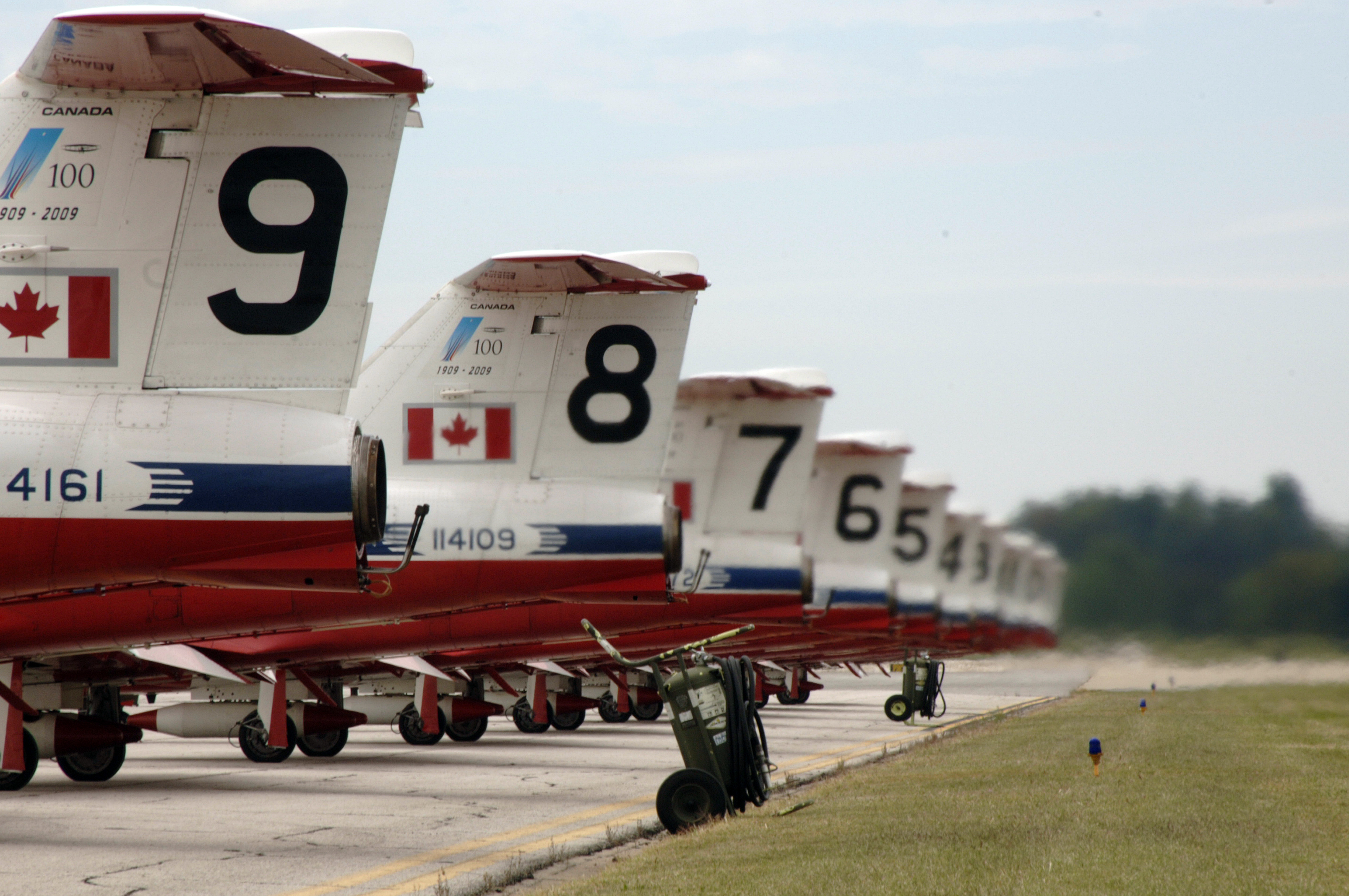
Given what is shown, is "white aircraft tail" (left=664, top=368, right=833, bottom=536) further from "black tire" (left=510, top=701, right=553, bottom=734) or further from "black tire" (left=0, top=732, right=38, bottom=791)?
"black tire" (left=0, top=732, right=38, bottom=791)

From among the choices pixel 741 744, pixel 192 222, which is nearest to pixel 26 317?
pixel 192 222

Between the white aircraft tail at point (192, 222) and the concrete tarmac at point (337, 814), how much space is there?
10.3ft

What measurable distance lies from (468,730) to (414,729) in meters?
1.83

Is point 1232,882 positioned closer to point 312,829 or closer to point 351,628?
point 312,829

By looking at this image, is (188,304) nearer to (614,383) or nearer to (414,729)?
(614,383)

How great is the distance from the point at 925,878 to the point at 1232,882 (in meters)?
1.69

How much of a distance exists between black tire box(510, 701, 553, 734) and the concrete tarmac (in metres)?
1.91

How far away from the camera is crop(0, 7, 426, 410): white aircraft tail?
942cm

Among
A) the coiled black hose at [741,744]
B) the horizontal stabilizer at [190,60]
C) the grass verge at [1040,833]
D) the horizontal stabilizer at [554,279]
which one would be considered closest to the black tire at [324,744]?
the grass verge at [1040,833]

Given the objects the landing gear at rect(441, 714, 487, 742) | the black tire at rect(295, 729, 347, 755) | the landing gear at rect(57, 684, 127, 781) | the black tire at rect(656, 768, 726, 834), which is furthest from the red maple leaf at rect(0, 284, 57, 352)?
the landing gear at rect(441, 714, 487, 742)

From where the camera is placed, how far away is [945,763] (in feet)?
59.8

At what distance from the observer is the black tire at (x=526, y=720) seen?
27.1m

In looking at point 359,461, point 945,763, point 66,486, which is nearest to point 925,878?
point 359,461

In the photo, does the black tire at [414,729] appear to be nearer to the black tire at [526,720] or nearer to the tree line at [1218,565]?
the black tire at [526,720]
